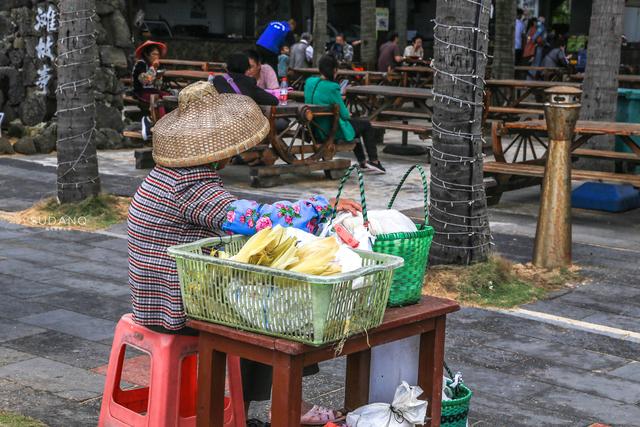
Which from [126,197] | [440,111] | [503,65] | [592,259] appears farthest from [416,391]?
[503,65]

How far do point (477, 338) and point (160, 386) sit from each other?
8.95 feet

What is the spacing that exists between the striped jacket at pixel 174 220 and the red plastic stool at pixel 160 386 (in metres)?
0.09

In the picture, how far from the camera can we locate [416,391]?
373 cm

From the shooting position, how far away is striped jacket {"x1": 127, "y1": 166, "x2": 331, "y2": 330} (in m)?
3.67

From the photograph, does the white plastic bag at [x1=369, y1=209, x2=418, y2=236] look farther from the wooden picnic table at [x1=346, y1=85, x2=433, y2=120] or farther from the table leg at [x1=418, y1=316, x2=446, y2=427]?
the wooden picnic table at [x1=346, y1=85, x2=433, y2=120]

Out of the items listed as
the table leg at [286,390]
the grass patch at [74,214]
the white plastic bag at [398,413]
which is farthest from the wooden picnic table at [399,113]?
the table leg at [286,390]

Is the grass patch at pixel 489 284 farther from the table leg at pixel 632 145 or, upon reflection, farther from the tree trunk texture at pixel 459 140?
the table leg at pixel 632 145

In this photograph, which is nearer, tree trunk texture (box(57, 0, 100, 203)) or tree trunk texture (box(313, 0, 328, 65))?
tree trunk texture (box(57, 0, 100, 203))

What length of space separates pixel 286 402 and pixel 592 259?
17.8 ft

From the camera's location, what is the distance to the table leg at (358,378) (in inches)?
157

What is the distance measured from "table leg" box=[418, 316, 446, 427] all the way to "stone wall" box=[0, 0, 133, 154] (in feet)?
36.3

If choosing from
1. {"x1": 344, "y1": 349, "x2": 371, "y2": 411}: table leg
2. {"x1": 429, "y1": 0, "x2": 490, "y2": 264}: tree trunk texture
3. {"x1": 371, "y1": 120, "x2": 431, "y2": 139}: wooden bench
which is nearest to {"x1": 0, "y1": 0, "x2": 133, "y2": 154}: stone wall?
{"x1": 371, "y1": 120, "x2": 431, "y2": 139}: wooden bench

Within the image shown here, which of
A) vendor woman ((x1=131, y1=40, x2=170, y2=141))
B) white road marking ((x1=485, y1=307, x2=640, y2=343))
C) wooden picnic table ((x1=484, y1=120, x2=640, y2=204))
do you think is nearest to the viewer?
white road marking ((x1=485, y1=307, x2=640, y2=343))

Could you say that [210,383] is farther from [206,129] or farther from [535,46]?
[535,46]
